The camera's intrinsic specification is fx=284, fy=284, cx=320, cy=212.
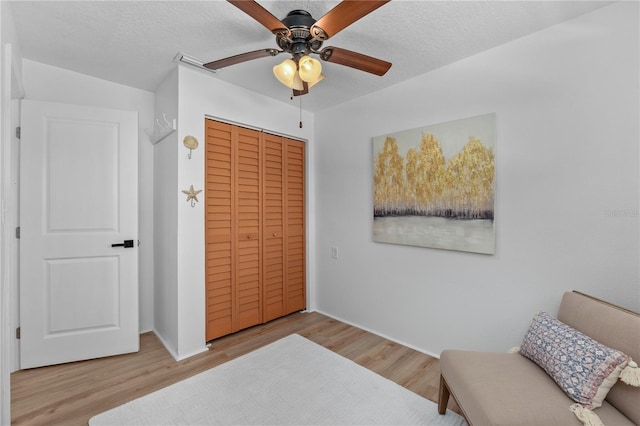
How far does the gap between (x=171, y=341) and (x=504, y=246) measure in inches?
109

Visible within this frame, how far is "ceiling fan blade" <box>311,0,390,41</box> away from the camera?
3.80ft

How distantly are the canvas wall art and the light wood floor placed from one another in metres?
0.97

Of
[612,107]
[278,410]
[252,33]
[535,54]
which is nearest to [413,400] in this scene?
[278,410]

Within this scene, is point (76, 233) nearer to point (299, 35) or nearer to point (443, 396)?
point (299, 35)

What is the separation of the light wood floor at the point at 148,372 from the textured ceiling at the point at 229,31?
2388 mm

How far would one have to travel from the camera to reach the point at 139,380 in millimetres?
2047

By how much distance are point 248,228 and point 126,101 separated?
166 centimetres

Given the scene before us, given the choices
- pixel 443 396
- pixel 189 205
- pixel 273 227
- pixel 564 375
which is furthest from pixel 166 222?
pixel 564 375

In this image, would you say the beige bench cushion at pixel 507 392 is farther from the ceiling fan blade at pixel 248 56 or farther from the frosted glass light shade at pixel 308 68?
the ceiling fan blade at pixel 248 56

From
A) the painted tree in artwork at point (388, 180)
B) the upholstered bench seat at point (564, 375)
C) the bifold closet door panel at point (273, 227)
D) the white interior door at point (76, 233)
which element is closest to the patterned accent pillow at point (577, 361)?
the upholstered bench seat at point (564, 375)

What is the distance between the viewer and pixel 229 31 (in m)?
1.84

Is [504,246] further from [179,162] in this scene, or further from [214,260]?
[179,162]

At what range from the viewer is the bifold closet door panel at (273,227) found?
3.02 metres

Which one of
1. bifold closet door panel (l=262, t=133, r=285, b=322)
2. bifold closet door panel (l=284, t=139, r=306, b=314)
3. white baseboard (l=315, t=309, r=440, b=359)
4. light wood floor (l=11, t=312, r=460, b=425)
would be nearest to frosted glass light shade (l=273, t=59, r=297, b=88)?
bifold closet door panel (l=262, t=133, r=285, b=322)
